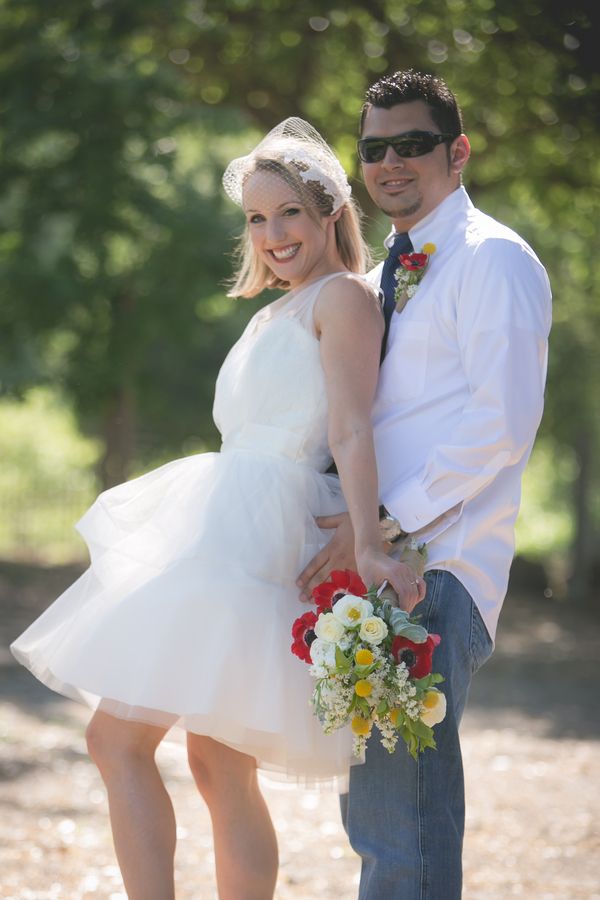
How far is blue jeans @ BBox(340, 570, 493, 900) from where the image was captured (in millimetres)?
2721

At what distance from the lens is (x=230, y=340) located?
1521 centimetres

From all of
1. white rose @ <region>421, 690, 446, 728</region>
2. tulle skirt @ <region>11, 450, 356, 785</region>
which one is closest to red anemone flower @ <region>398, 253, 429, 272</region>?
tulle skirt @ <region>11, 450, 356, 785</region>

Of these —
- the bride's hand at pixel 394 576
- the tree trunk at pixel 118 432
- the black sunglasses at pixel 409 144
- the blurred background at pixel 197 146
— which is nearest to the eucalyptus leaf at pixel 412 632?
the bride's hand at pixel 394 576

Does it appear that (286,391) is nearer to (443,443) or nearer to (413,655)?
(443,443)

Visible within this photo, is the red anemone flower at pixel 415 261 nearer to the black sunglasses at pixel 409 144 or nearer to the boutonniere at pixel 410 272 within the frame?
the boutonniere at pixel 410 272

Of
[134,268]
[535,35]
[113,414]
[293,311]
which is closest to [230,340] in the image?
[113,414]

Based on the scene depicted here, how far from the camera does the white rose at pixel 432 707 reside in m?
2.53

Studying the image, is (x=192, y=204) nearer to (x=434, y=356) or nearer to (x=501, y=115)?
(x=501, y=115)

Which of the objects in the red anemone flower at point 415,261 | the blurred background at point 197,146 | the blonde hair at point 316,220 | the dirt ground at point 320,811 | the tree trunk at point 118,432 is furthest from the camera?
the tree trunk at point 118,432

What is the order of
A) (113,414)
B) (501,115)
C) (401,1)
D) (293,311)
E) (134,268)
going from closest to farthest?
(293,311) → (401,1) → (501,115) → (134,268) → (113,414)

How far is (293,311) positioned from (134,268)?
8.77 m

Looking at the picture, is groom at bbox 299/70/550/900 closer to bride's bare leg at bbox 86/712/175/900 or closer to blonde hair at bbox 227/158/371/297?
blonde hair at bbox 227/158/371/297

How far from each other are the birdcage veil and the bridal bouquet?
46.9 inches

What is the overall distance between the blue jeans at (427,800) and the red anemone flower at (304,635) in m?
0.28
